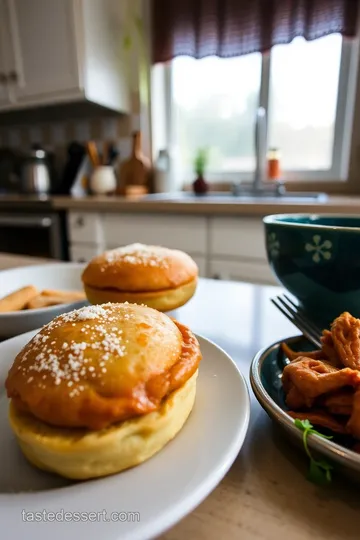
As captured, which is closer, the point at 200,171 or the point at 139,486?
the point at 139,486

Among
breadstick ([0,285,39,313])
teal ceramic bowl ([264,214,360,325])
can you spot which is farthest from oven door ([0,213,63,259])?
teal ceramic bowl ([264,214,360,325])

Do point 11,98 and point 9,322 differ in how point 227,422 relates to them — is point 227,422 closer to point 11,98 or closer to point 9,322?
point 9,322

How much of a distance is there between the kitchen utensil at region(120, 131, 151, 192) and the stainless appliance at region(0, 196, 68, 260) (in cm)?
54

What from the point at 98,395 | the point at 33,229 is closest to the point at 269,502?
the point at 98,395

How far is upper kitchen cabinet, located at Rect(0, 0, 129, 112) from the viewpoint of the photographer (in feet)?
6.46

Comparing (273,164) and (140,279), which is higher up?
(273,164)

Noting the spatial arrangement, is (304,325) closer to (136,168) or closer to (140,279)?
(140,279)

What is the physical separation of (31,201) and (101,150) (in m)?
0.80

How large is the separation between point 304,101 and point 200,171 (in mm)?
724

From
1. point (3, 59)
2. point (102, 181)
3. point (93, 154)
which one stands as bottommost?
point (102, 181)

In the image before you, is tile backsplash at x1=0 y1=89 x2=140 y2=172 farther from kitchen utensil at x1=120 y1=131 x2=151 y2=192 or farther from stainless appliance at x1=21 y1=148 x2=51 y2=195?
stainless appliance at x1=21 y1=148 x2=51 y2=195

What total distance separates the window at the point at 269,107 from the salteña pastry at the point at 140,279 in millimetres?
1888

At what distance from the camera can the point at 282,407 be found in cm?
32

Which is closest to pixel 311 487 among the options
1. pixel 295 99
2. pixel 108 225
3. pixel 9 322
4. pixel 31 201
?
pixel 9 322
